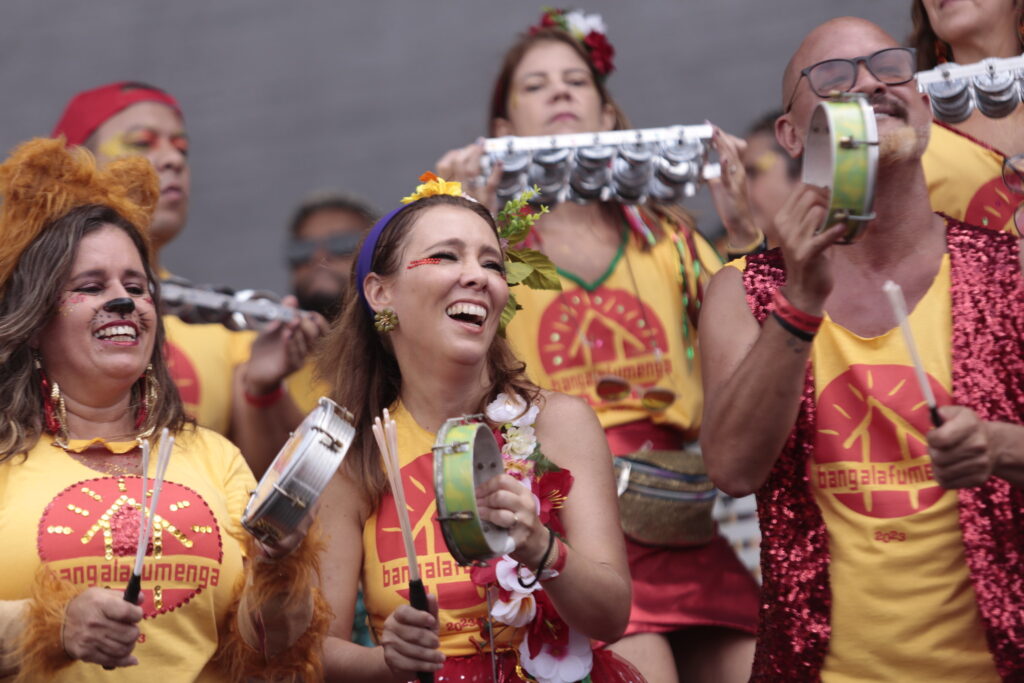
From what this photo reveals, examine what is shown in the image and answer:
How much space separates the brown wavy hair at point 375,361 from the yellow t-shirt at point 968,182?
1126 mm

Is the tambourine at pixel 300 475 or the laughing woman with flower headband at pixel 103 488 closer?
the tambourine at pixel 300 475

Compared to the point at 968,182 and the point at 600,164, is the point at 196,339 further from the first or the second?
the point at 968,182

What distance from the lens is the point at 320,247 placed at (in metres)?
5.72

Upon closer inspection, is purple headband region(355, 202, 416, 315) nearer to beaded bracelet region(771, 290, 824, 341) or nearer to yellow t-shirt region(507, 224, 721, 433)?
yellow t-shirt region(507, 224, 721, 433)

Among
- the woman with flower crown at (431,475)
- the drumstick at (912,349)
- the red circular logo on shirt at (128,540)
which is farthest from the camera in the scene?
the red circular logo on shirt at (128,540)

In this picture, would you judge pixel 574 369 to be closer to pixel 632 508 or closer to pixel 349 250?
A: pixel 632 508

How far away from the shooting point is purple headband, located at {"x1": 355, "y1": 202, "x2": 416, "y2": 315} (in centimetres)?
358

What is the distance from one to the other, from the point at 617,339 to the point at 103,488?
1616mm

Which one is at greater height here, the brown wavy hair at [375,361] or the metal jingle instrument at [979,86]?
the metal jingle instrument at [979,86]

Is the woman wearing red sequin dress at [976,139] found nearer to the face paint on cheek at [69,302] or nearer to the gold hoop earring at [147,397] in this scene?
the gold hoop earring at [147,397]

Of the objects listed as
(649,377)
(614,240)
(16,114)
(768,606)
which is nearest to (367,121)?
(16,114)

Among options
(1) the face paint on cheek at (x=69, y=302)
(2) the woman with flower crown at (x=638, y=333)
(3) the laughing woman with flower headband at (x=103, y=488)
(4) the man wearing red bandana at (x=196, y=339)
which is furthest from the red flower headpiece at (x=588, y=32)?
(1) the face paint on cheek at (x=69, y=302)

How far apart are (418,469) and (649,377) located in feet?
3.69

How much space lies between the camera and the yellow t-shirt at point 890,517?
2.90 m
